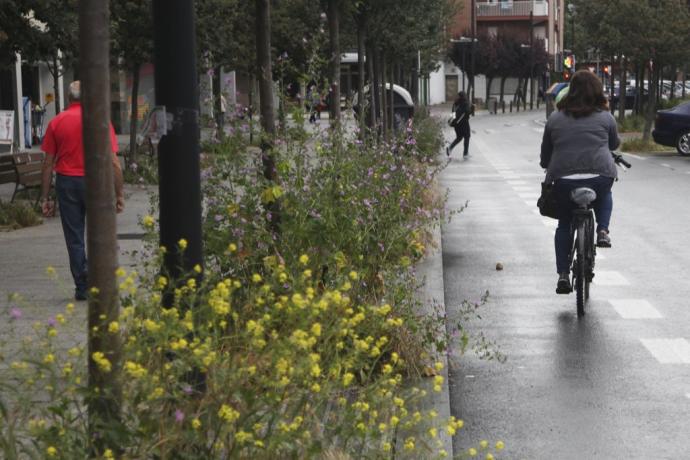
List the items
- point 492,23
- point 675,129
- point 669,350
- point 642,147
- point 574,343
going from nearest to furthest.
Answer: point 669,350
point 574,343
point 675,129
point 642,147
point 492,23

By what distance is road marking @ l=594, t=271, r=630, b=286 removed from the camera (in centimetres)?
1201

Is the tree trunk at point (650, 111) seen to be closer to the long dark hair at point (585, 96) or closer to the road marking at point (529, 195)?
the road marking at point (529, 195)

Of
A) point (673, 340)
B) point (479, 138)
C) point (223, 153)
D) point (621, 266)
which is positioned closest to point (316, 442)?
point (223, 153)

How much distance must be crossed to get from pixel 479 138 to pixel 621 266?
36.7 m

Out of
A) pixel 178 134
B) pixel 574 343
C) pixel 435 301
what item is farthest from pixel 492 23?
pixel 178 134

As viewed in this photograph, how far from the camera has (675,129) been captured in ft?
114

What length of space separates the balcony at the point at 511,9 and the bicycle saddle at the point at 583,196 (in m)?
109

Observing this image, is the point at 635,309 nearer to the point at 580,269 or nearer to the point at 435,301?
the point at 580,269

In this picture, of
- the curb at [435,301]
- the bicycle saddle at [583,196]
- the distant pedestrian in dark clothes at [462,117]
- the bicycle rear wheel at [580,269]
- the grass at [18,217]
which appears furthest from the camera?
the distant pedestrian in dark clothes at [462,117]

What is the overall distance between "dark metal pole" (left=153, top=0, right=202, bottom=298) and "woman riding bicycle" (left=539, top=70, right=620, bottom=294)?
17.4ft

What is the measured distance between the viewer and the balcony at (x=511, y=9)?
389 ft

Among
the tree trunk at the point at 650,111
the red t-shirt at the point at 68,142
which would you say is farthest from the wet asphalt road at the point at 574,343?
the tree trunk at the point at 650,111

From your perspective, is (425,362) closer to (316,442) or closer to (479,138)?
(316,442)

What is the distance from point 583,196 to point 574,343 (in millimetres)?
1486
